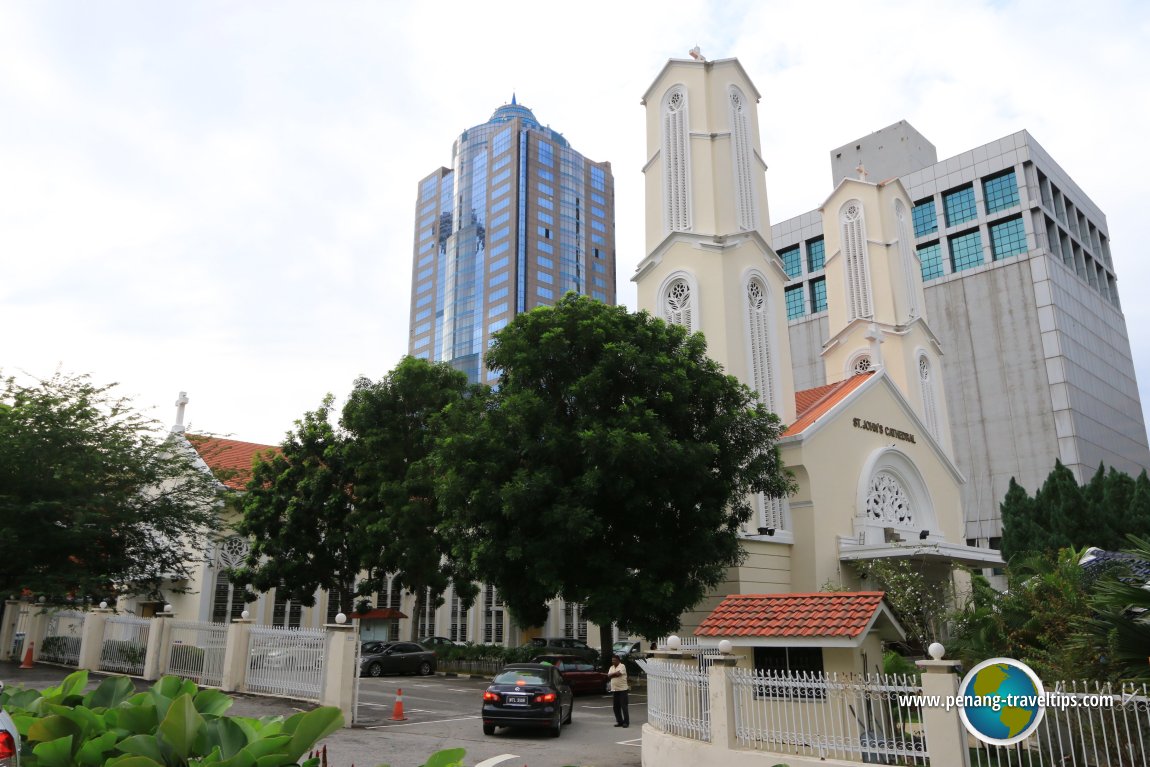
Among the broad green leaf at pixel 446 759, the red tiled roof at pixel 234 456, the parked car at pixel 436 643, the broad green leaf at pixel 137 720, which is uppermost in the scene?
the red tiled roof at pixel 234 456

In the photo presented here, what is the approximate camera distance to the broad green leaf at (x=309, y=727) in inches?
152

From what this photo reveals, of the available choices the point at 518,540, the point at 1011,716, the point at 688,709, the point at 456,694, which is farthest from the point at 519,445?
the point at 1011,716

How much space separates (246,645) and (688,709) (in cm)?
1189

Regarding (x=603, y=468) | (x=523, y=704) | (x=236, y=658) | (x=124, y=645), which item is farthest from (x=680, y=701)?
(x=124, y=645)

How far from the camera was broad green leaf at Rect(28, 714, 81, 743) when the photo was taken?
426 cm

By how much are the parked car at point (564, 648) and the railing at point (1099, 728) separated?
652 inches

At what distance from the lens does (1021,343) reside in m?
57.6

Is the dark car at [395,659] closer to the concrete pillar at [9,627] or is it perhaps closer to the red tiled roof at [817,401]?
the concrete pillar at [9,627]

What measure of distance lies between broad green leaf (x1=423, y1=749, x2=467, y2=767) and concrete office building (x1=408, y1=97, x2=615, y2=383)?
95.0 meters

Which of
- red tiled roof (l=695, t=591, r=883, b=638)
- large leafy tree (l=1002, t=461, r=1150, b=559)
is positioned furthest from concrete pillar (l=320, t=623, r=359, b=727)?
large leafy tree (l=1002, t=461, r=1150, b=559)

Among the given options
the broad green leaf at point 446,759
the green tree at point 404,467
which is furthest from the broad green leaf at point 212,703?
the green tree at point 404,467

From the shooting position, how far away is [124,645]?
73.0 feet

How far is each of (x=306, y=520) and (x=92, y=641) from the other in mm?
8522

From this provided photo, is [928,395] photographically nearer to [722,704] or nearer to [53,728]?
[722,704]
